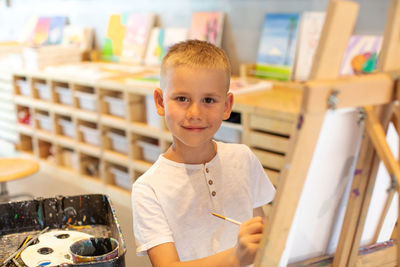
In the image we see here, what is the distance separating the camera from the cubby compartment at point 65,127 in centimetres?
345

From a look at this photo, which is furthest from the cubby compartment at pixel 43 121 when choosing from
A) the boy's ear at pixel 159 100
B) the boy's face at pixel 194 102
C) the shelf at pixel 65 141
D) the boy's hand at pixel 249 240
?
the boy's hand at pixel 249 240

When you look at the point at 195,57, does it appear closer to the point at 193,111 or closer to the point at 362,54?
the point at 193,111

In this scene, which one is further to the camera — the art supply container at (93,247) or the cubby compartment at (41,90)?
the cubby compartment at (41,90)

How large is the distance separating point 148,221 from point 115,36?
10.2ft

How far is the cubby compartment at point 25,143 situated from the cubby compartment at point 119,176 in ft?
4.19

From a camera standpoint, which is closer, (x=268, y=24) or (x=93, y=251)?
(x=93, y=251)

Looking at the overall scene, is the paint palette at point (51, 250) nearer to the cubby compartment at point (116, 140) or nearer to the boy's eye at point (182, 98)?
the boy's eye at point (182, 98)

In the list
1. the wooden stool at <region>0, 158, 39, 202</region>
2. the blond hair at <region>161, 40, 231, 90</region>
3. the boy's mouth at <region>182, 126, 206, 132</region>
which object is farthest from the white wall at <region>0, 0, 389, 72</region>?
the boy's mouth at <region>182, 126, 206, 132</region>

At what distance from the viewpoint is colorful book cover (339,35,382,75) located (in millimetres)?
2184

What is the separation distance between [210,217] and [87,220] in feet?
1.31

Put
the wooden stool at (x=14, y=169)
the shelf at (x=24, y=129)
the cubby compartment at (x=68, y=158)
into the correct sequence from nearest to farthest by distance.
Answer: the wooden stool at (x=14, y=169) → the cubby compartment at (x=68, y=158) → the shelf at (x=24, y=129)

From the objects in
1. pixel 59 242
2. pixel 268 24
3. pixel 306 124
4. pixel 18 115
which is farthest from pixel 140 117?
pixel 306 124

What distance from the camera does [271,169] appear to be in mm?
2129

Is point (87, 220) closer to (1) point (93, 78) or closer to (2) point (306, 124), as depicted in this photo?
(2) point (306, 124)
